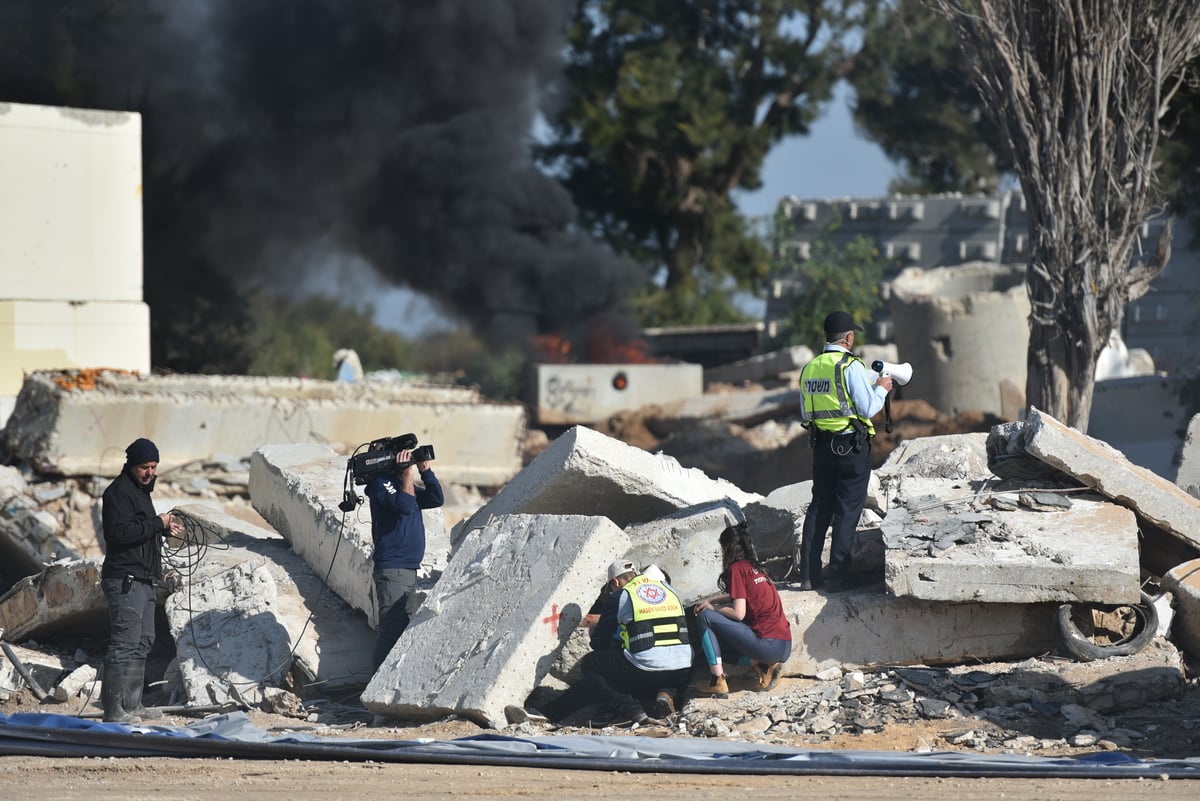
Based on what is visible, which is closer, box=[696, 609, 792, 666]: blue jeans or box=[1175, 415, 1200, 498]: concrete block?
box=[696, 609, 792, 666]: blue jeans

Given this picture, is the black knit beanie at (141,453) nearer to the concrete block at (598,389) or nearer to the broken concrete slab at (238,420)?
the broken concrete slab at (238,420)

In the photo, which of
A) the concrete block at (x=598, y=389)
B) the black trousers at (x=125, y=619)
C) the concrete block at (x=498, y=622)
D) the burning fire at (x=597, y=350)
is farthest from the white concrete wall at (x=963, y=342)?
the black trousers at (x=125, y=619)

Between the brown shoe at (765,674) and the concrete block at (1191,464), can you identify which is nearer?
the brown shoe at (765,674)

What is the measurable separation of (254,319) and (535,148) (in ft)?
31.9

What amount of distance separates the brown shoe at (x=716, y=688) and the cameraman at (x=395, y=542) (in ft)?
5.40

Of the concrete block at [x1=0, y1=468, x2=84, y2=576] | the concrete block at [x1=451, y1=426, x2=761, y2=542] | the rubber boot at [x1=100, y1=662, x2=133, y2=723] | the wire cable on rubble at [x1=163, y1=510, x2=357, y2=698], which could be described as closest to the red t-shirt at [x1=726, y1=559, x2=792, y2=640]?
the concrete block at [x1=451, y1=426, x2=761, y2=542]

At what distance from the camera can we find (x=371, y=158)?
28.4 m

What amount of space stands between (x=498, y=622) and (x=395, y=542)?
90cm

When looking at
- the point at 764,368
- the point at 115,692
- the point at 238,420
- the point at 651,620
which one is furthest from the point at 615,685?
the point at 764,368

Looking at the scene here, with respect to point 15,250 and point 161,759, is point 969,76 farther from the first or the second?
point 15,250

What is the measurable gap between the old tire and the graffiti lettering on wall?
14.5m

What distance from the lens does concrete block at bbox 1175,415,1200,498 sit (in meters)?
8.41

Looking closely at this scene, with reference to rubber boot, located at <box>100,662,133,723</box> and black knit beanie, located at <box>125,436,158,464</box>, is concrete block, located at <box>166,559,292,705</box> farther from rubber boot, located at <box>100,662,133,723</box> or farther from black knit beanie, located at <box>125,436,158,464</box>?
black knit beanie, located at <box>125,436,158,464</box>

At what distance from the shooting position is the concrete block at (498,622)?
6.45m
